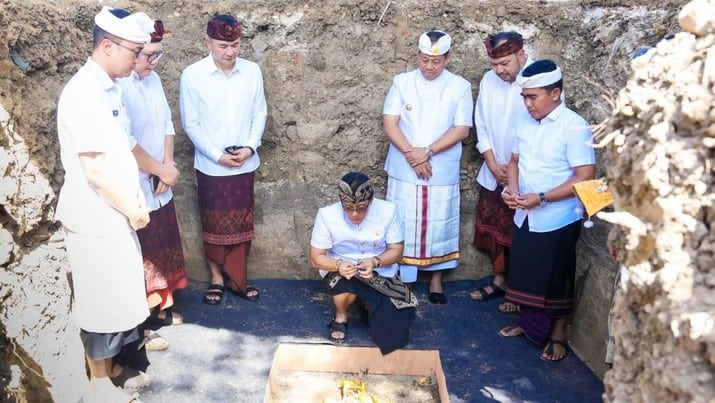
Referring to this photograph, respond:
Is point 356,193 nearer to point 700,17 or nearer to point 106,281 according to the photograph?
point 106,281

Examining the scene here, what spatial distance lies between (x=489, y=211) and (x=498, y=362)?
121cm

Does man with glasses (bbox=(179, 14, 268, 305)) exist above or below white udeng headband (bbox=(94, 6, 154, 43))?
below

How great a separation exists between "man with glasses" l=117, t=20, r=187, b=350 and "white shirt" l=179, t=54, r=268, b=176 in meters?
0.25

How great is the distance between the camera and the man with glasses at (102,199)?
2.64 metres

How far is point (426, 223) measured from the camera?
181 inches

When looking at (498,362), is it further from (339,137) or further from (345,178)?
(339,137)

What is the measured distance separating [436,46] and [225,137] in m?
1.59

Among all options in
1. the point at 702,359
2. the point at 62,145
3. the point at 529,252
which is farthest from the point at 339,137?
the point at 702,359

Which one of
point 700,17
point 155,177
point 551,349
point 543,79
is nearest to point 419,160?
point 543,79

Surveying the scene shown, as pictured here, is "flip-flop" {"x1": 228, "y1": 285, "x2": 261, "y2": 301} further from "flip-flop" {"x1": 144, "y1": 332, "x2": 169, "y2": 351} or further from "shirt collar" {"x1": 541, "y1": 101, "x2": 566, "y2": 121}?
"shirt collar" {"x1": 541, "y1": 101, "x2": 566, "y2": 121}

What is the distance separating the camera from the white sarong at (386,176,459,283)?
14.9 feet

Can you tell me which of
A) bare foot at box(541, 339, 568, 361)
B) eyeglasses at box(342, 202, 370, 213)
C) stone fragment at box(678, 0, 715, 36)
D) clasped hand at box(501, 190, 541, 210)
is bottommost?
bare foot at box(541, 339, 568, 361)

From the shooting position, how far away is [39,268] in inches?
98.6

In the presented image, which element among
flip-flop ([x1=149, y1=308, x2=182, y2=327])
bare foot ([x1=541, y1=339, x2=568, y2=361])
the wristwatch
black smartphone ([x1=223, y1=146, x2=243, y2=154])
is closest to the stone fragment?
the wristwatch
